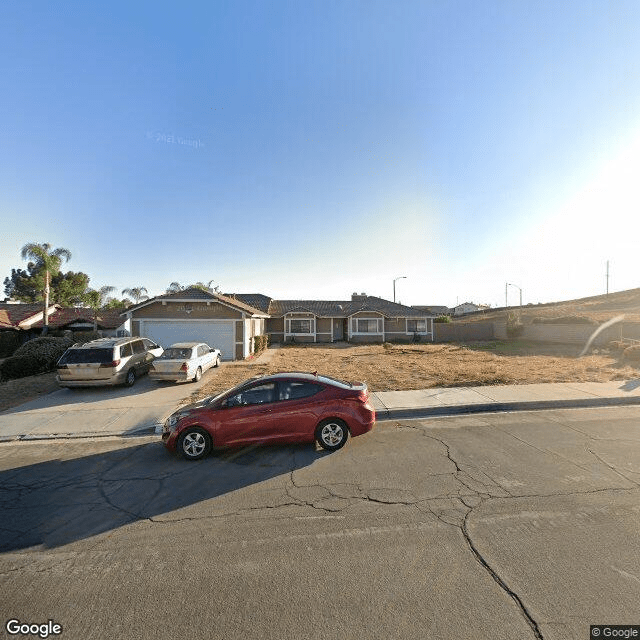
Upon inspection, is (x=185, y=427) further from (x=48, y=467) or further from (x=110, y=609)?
(x=110, y=609)

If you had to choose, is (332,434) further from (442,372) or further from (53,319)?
(53,319)

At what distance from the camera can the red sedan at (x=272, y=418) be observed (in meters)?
5.95

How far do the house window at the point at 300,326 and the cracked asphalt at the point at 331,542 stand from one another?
26962mm

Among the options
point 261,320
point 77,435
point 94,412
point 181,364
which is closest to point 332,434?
point 77,435

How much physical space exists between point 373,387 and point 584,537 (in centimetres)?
780

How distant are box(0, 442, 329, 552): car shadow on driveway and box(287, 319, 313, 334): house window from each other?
26441 millimetres

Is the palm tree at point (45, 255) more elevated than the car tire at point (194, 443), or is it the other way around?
the palm tree at point (45, 255)

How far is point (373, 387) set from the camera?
11180mm

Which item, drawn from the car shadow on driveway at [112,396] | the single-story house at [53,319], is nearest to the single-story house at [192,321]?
the car shadow on driveway at [112,396]

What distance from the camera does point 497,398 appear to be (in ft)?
30.4

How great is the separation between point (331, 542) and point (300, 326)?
97.3 feet

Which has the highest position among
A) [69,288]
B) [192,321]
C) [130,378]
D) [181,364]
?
[69,288]

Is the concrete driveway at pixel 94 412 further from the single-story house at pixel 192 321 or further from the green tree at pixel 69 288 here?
the green tree at pixel 69 288

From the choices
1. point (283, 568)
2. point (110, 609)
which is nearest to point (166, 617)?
point (110, 609)
